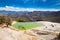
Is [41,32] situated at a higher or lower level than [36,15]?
lower

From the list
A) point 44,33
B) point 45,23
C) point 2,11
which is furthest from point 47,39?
point 2,11

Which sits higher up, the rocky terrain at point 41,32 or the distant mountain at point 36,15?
the distant mountain at point 36,15

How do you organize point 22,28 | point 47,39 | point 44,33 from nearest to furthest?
point 47,39 < point 44,33 < point 22,28

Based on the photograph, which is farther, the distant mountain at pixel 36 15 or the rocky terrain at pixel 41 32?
the distant mountain at pixel 36 15

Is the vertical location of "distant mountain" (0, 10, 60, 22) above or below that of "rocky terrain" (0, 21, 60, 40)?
above

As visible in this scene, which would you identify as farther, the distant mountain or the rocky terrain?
the distant mountain

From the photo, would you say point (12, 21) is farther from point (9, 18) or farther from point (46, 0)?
point (46, 0)

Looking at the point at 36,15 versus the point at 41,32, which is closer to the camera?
the point at 41,32

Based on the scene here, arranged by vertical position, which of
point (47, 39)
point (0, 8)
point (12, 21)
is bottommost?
point (47, 39)
